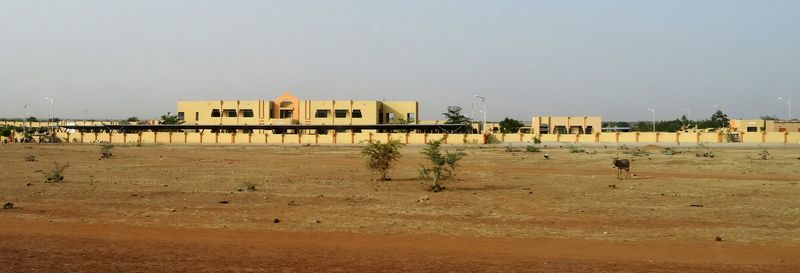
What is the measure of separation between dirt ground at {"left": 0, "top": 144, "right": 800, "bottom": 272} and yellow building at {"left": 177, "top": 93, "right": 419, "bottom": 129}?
3241 inches

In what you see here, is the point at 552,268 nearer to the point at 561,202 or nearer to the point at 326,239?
the point at 326,239

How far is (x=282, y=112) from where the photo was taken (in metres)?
111

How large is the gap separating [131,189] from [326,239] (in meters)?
12.1

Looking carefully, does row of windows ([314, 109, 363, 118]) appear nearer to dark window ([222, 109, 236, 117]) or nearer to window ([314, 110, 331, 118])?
window ([314, 110, 331, 118])

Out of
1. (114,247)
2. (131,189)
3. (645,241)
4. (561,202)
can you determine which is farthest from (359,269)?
(131,189)

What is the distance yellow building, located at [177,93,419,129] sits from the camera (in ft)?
354

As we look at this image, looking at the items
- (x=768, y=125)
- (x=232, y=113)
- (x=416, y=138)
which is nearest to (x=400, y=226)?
(x=416, y=138)

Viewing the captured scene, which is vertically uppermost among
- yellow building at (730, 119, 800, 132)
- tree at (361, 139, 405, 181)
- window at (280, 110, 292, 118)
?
window at (280, 110, 292, 118)

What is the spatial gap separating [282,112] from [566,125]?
50848mm

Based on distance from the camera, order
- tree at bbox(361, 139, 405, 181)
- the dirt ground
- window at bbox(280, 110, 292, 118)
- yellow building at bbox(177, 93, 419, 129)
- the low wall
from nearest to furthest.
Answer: the dirt ground
tree at bbox(361, 139, 405, 181)
the low wall
yellow building at bbox(177, 93, 419, 129)
window at bbox(280, 110, 292, 118)

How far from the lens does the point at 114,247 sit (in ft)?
38.8

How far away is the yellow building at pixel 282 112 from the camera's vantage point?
107812mm

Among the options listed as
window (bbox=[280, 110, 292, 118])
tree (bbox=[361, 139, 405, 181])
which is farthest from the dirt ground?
window (bbox=[280, 110, 292, 118])

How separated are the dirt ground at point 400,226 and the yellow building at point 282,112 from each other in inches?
3241
